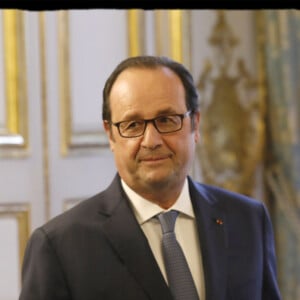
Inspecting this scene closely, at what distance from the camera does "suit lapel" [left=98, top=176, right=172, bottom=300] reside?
1.23m

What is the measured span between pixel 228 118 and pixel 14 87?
2.70 ft

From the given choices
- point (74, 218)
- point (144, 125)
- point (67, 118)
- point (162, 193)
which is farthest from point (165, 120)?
point (67, 118)

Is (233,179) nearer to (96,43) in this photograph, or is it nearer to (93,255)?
(96,43)

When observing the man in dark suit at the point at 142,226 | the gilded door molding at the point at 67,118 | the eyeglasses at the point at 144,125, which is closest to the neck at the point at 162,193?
the man in dark suit at the point at 142,226

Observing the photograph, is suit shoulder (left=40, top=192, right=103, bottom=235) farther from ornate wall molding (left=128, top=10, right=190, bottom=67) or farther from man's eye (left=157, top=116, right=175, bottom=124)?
ornate wall molding (left=128, top=10, right=190, bottom=67)

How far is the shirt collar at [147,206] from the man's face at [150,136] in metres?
0.02

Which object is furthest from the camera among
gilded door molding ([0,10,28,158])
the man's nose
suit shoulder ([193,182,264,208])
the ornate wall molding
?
the ornate wall molding

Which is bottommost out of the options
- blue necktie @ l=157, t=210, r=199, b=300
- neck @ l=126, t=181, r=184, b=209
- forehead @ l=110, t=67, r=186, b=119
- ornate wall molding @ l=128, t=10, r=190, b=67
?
blue necktie @ l=157, t=210, r=199, b=300

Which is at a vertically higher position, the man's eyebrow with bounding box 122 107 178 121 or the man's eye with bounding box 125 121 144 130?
the man's eyebrow with bounding box 122 107 178 121

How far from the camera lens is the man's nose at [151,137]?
122cm

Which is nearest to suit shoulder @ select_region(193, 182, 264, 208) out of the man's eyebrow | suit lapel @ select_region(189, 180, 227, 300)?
suit lapel @ select_region(189, 180, 227, 300)

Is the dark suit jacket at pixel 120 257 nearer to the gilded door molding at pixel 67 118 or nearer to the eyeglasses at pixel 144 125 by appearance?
the eyeglasses at pixel 144 125

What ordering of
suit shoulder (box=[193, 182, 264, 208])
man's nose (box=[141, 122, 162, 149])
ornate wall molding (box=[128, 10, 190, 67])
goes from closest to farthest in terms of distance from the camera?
man's nose (box=[141, 122, 162, 149]) < suit shoulder (box=[193, 182, 264, 208]) < ornate wall molding (box=[128, 10, 190, 67])

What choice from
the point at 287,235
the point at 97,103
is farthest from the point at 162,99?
the point at 287,235
